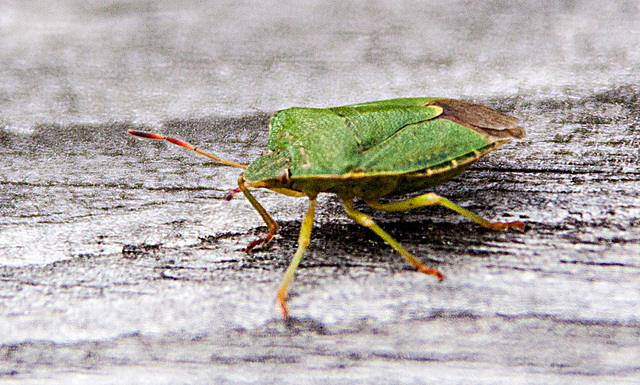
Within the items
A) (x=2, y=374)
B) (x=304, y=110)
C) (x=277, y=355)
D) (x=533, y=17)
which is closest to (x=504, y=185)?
(x=304, y=110)

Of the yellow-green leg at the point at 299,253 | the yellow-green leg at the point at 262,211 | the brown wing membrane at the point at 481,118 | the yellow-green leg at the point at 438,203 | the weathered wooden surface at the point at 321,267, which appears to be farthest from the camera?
the brown wing membrane at the point at 481,118

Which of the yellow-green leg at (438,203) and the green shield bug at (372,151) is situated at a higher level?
the green shield bug at (372,151)

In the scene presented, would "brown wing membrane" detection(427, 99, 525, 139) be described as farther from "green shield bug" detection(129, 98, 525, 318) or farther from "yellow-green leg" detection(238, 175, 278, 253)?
"yellow-green leg" detection(238, 175, 278, 253)

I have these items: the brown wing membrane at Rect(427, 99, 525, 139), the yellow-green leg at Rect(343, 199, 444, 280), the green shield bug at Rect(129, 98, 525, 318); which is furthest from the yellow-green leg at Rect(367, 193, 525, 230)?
the brown wing membrane at Rect(427, 99, 525, 139)

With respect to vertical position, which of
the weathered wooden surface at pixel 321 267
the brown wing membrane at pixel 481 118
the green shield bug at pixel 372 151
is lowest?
the weathered wooden surface at pixel 321 267

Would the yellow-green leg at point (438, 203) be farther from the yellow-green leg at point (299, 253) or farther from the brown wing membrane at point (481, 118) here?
the brown wing membrane at point (481, 118)

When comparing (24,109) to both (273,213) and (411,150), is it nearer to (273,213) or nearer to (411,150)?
(273,213)

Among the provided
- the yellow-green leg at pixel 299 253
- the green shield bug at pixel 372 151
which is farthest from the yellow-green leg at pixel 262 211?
the yellow-green leg at pixel 299 253
